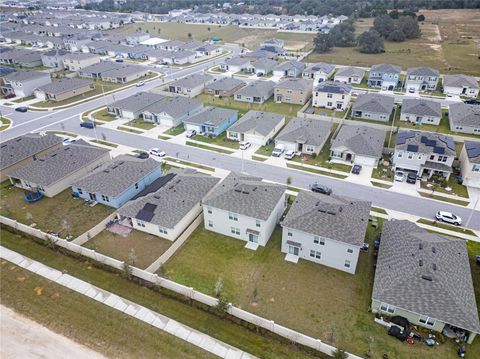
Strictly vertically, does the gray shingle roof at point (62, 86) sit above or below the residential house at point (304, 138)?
above

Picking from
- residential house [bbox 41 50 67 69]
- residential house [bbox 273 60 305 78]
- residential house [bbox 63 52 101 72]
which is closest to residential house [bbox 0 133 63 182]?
residential house [bbox 63 52 101 72]

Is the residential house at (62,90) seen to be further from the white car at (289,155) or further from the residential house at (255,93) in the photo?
the white car at (289,155)

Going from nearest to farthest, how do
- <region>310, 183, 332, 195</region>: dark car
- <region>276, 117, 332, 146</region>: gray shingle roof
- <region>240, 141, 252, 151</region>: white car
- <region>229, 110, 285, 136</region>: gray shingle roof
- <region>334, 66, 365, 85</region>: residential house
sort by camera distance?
<region>310, 183, 332, 195</region>: dark car < <region>276, 117, 332, 146</region>: gray shingle roof < <region>240, 141, 252, 151</region>: white car < <region>229, 110, 285, 136</region>: gray shingle roof < <region>334, 66, 365, 85</region>: residential house

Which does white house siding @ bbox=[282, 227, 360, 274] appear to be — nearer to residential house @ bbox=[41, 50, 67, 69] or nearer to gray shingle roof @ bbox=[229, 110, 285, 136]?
gray shingle roof @ bbox=[229, 110, 285, 136]

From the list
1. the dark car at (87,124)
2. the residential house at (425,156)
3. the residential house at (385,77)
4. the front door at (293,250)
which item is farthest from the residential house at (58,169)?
the residential house at (385,77)

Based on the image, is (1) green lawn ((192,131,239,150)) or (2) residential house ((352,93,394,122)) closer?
(1) green lawn ((192,131,239,150))

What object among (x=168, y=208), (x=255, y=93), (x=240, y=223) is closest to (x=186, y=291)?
(x=240, y=223)

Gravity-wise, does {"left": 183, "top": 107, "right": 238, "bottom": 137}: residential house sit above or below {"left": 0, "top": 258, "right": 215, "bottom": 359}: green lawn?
above
